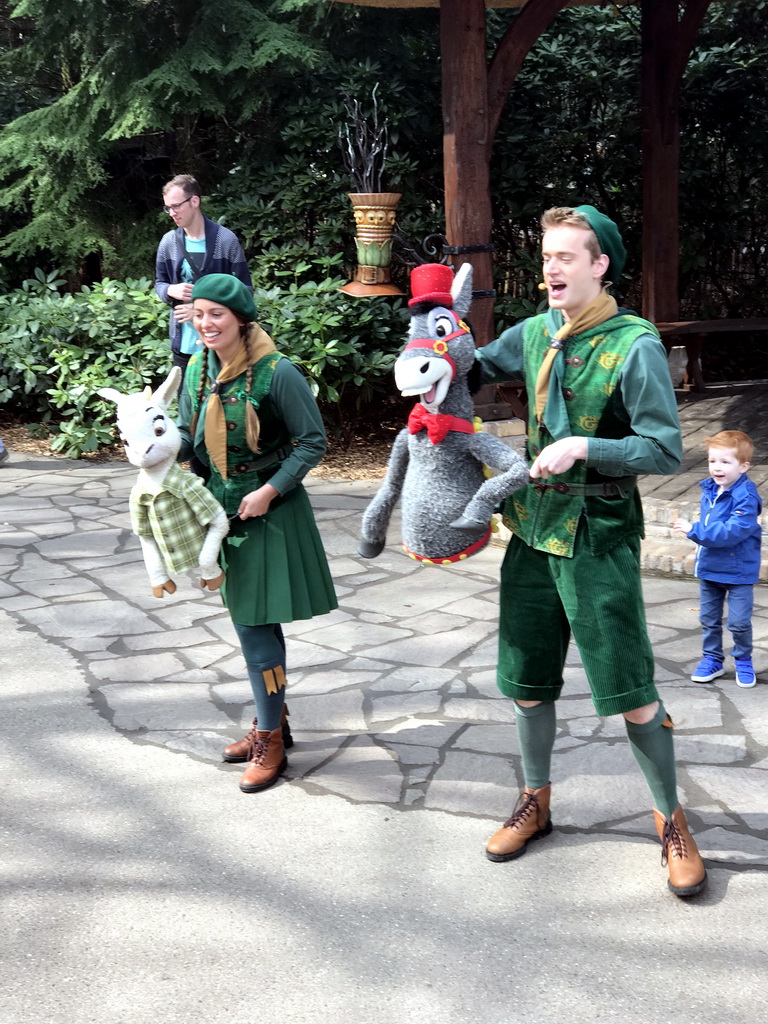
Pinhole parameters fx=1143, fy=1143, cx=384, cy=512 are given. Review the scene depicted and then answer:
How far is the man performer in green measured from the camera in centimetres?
299

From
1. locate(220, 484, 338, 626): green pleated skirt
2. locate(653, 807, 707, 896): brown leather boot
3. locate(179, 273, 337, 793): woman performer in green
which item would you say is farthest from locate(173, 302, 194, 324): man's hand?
locate(653, 807, 707, 896): brown leather boot

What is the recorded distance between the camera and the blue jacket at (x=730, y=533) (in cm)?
449

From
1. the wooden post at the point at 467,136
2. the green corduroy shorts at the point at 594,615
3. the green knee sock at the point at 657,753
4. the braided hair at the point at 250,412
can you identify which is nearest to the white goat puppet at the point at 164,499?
the braided hair at the point at 250,412

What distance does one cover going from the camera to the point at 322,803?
383 centimetres

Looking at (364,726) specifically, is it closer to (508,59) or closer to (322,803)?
(322,803)

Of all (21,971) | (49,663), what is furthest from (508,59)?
(21,971)

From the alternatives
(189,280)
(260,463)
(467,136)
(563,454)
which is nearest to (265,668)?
(260,463)

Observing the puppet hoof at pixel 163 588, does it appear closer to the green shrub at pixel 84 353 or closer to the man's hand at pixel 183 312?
the man's hand at pixel 183 312

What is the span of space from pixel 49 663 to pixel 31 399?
6111mm

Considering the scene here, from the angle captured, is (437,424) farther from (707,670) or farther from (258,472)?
(707,670)

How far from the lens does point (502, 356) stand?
11.1ft

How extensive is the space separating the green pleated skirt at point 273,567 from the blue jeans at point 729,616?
1740 mm

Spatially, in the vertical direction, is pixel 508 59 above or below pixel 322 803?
above

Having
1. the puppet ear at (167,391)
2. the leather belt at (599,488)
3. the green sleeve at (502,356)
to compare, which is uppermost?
the green sleeve at (502,356)
